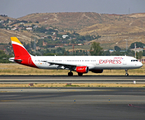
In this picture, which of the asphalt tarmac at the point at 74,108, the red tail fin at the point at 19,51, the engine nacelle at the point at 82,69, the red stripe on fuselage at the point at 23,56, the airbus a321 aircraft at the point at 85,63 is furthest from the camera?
the red tail fin at the point at 19,51

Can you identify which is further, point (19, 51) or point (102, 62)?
point (19, 51)

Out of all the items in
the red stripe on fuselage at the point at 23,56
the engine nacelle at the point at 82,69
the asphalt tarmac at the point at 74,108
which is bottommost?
the asphalt tarmac at the point at 74,108

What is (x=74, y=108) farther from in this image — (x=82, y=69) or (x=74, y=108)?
(x=82, y=69)

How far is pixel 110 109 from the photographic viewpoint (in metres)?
20.7

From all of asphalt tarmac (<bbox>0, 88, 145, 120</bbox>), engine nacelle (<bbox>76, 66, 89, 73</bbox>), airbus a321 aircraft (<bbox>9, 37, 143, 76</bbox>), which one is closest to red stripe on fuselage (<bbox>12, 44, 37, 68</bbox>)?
airbus a321 aircraft (<bbox>9, 37, 143, 76</bbox>)

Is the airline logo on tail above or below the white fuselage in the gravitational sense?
above

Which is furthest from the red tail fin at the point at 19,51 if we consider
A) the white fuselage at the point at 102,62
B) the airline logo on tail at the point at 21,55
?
the white fuselage at the point at 102,62

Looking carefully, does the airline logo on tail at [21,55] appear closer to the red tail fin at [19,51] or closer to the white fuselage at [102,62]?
the red tail fin at [19,51]

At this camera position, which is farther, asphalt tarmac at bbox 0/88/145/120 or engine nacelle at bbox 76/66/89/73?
engine nacelle at bbox 76/66/89/73

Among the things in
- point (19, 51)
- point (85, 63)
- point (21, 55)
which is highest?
point (19, 51)

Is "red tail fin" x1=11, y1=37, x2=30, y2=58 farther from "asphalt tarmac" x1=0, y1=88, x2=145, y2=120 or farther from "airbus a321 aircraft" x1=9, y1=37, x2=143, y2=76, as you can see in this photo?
"asphalt tarmac" x1=0, y1=88, x2=145, y2=120

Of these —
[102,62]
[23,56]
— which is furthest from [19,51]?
[102,62]

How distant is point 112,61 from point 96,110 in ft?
120

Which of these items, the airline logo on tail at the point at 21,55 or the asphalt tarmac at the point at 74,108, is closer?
the asphalt tarmac at the point at 74,108
